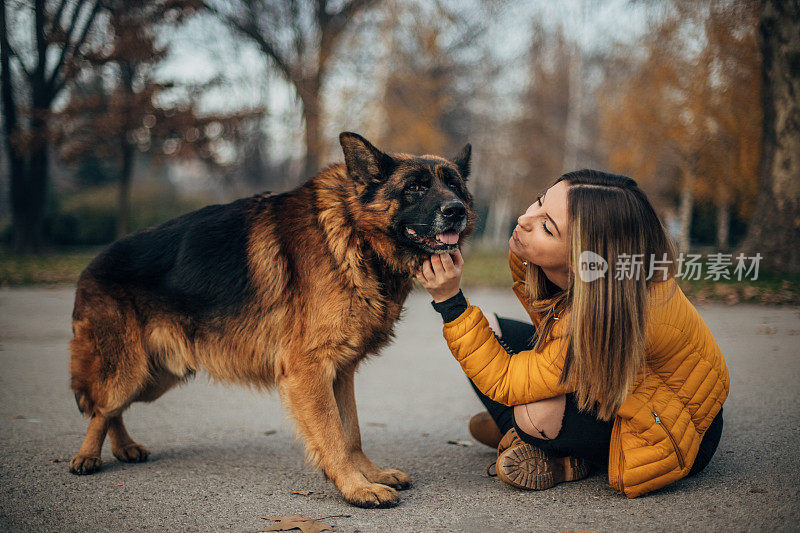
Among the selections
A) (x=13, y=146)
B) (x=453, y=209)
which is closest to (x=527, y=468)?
(x=453, y=209)

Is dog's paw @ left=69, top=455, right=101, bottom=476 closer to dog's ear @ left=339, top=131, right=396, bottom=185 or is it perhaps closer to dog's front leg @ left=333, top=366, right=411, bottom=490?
dog's front leg @ left=333, top=366, right=411, bottom=490

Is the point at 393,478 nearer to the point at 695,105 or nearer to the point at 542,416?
the point at 542,416

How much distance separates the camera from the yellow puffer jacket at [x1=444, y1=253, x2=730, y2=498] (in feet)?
8.43

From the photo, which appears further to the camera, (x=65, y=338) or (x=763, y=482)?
(x=65, y=338)

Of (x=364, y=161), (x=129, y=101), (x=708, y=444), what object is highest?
(x=129, y=101)

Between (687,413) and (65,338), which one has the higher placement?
(687,413)

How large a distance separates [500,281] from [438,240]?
32.5 feet

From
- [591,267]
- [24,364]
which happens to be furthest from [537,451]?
[24,364]

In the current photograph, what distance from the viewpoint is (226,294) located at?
3.17m

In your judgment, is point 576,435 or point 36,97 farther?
point 36,97

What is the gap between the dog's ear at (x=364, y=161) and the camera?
117 inches

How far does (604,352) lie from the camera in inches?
98.3

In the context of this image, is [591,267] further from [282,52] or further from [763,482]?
[282,52]

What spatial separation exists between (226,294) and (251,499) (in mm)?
1073
